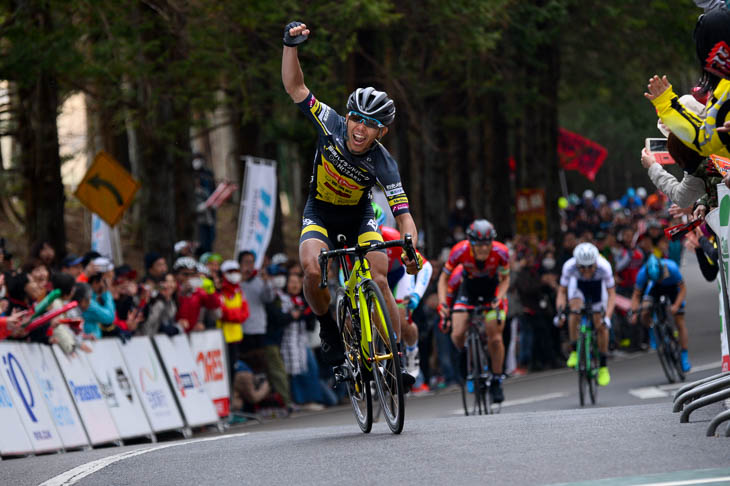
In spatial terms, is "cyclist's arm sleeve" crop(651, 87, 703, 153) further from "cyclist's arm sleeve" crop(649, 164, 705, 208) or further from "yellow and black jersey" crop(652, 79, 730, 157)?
"cyclist's arm sleeve" crop(649, 164, 705, 208)

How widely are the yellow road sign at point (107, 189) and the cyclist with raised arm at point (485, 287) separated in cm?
557

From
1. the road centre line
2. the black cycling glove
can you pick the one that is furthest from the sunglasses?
the road centre line

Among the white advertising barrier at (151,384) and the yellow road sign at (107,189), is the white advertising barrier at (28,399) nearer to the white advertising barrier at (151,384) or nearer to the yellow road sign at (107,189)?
the white advertising barrier at (151,384)

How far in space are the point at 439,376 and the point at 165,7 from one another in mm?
7597

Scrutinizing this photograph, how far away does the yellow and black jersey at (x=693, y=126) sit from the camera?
26.7 ft

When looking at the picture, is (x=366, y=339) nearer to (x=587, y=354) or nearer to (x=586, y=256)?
(x=587, y=354)

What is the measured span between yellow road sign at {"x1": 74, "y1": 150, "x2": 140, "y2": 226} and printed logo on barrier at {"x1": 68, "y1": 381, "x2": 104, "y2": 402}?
187 inches

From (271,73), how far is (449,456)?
1464 centimetres

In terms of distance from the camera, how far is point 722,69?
7.81 metres

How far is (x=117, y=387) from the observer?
1514 cm

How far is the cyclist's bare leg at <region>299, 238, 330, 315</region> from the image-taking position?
9336mm

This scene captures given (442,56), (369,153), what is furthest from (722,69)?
(442,56)

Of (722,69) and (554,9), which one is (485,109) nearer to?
(554,9)

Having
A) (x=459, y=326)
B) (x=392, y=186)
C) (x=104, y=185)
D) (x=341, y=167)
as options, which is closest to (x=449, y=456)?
(x=392, y=186)
